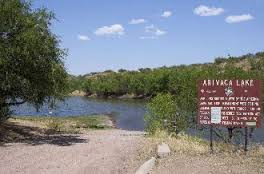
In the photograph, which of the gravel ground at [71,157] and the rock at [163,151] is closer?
the gravel ground at [71,157]

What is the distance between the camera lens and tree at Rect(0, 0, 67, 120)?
23.9 meters

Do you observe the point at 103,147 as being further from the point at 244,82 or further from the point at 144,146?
the point at 244,82

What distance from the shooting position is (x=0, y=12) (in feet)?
77.9

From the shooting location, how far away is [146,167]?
619 inches

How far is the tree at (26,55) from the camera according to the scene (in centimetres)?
2392

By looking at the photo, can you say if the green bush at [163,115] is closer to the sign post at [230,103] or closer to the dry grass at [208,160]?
the dry grass at [208,160]

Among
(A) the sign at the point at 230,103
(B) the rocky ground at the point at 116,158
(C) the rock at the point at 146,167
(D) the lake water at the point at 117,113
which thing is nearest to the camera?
(C) the rock at the point at 146,167

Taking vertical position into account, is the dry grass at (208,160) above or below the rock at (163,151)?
below

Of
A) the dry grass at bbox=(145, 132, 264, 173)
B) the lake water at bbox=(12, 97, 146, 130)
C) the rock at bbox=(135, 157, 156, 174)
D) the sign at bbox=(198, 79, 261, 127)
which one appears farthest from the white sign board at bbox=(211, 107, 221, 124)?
the lake water at bbox=(12, 97, 146, 130)

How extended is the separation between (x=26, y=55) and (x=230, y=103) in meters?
9.72

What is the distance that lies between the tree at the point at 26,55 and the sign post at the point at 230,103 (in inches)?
343

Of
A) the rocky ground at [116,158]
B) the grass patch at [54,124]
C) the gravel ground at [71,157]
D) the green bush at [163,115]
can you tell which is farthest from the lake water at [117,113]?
the rocky ground at [116,158]

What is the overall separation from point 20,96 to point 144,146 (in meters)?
8.84

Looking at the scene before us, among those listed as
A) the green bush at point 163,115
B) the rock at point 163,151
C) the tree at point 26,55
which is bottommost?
the rock at point 163,151
